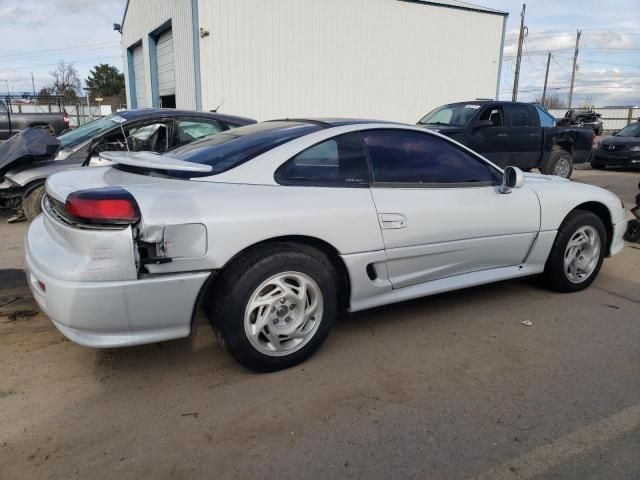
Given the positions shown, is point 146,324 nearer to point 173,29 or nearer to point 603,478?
point 603,478

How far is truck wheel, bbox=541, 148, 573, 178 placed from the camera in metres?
11.0

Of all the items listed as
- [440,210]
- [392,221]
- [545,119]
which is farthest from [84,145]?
[545,119]

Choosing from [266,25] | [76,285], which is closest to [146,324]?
[76,285]

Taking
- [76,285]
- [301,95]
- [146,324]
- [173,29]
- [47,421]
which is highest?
[173,29]

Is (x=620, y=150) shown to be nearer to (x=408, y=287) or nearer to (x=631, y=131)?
(x=631, y=131)

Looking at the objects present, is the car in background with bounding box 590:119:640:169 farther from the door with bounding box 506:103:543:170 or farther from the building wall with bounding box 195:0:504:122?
the building wall with bounding box 195:0:504:122

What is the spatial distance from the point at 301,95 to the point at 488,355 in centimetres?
1342

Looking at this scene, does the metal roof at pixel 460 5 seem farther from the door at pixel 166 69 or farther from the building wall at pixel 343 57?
the door at pixel 166 69

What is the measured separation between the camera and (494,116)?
32.3 ft

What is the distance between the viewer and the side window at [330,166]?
10.0ft

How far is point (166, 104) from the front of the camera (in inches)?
734

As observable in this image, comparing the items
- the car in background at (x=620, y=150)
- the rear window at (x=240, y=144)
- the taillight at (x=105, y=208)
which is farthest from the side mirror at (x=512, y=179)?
the car in background at (x=620, y=150)

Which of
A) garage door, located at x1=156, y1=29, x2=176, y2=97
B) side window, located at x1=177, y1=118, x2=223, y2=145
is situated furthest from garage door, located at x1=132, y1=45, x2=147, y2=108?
side window, located at x1=177, y1=118, x2=223, y2=145

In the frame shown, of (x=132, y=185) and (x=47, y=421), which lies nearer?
(x=47, y=421)
